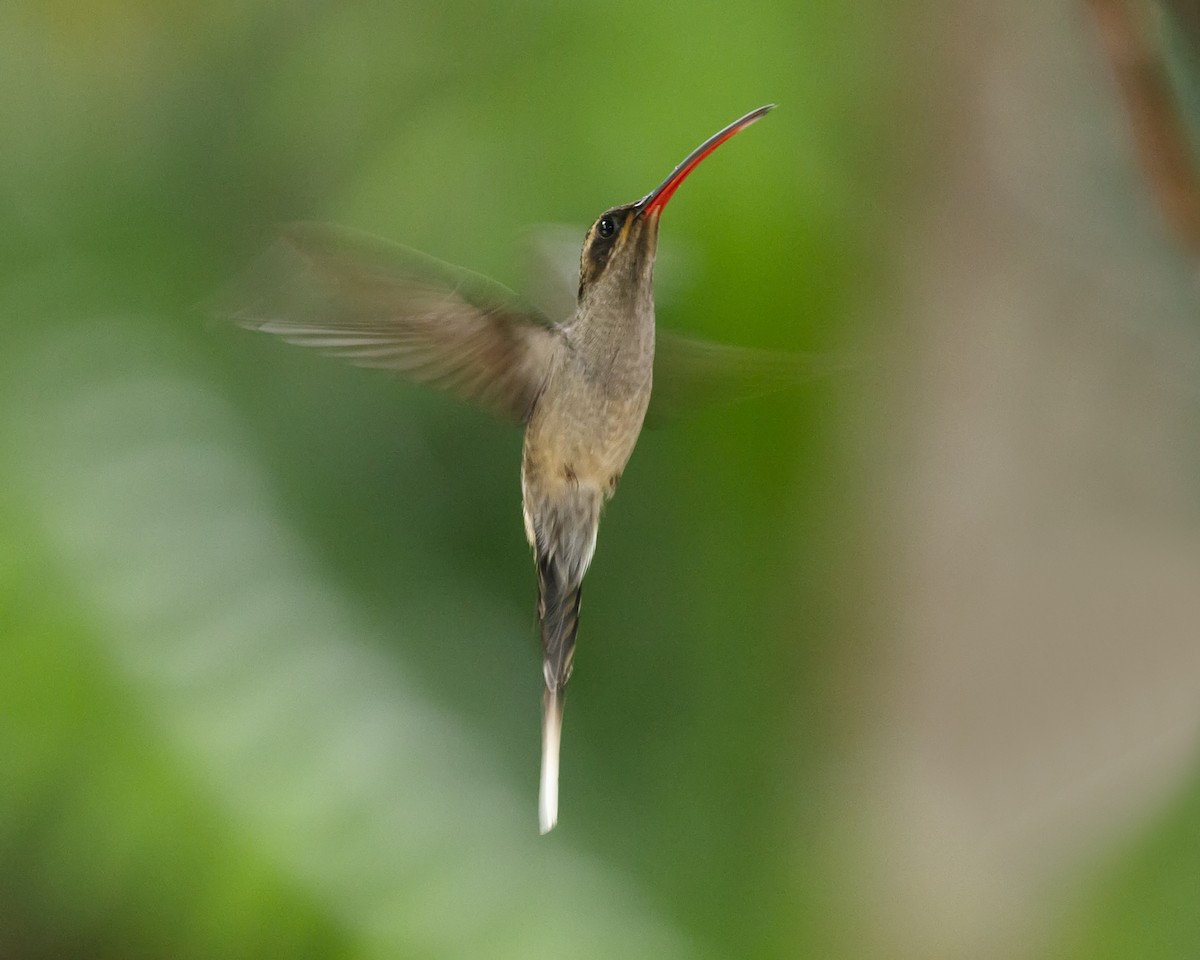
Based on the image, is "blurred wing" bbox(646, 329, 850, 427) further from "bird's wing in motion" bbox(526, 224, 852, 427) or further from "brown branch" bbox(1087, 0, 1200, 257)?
"brown branch" bbox(1087, 0, 1200, 257)

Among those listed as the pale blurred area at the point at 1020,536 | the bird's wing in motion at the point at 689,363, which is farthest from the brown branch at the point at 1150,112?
the pale blurred area at the point at 1020,536

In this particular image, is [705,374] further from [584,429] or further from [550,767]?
[550,767]

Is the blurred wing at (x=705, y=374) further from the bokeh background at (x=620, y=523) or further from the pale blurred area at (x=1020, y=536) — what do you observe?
the pale blurred area at (x=1020, y=536)

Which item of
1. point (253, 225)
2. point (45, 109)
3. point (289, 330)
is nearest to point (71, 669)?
point (253, 225)

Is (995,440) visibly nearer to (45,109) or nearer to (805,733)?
(805,733)

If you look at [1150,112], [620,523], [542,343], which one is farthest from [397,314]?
[620,523]

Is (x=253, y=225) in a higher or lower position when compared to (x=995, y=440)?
higher

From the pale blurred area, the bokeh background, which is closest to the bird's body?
the bokeh background
